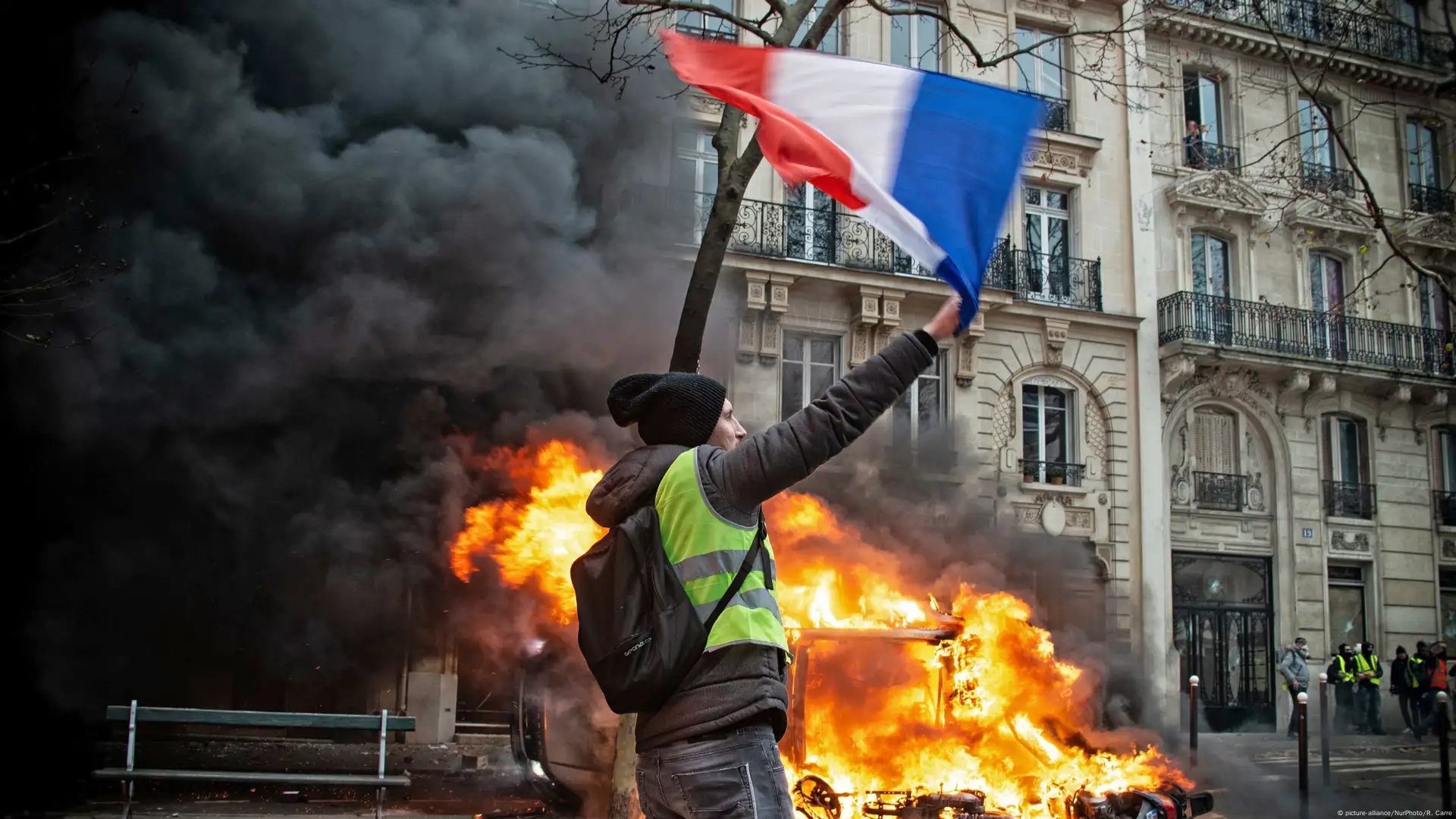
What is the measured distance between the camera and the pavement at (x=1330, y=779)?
28.3ft

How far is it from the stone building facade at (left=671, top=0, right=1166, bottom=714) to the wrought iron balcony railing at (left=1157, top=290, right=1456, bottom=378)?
557 mm

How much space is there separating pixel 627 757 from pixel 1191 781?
394cm

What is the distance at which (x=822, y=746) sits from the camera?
7.90m

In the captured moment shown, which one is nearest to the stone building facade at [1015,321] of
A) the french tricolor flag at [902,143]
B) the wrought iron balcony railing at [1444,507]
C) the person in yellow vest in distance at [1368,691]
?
the person in yellow vest in distance at [1368,691]

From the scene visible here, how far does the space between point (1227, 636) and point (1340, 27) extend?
950 centimetres

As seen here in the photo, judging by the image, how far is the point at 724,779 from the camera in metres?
2.26

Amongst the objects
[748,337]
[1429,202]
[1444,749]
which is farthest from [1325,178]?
[1444,749]

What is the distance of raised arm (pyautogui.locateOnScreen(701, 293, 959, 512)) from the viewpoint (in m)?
2.27

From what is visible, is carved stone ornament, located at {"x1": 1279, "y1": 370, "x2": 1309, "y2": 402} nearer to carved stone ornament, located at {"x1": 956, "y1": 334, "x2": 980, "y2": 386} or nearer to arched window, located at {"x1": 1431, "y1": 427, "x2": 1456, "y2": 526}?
arched window, located at {"x1": 1431, "y1": 427, "x2": 1456, "y2": 526}

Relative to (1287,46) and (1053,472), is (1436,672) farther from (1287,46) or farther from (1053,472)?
(1287,46)

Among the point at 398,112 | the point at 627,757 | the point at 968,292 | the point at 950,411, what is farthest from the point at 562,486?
the point at 950,411

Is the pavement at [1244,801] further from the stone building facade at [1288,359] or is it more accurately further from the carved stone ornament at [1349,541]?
the carved stone ornament at [1349,541]

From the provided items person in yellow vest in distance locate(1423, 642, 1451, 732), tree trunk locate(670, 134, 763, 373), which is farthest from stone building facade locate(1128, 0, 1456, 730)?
tree trunk locate(670, 134, 763, 373)

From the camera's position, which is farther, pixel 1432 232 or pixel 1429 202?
pixel 1429 202
